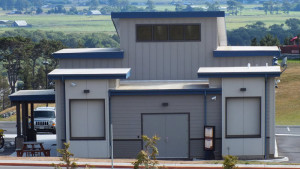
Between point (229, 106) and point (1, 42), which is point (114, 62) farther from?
point (1, 42)

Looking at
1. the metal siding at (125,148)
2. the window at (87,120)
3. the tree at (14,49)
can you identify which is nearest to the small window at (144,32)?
the window at (87,120)

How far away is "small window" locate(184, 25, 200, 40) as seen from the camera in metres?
32.3

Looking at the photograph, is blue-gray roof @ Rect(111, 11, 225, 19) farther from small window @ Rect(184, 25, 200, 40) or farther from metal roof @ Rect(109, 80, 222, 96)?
metal roof @ Rect(109, 80, 222, 96)

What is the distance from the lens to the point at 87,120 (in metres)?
27.5

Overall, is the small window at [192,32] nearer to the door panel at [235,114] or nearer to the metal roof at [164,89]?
the metal roof at [164,89]

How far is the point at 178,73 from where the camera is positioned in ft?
106

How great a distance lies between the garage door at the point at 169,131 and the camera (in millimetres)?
27969

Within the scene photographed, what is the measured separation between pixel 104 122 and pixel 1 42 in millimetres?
66494

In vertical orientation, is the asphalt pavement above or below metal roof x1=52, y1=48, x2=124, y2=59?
below

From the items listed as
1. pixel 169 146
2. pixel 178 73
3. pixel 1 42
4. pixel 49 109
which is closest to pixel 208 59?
pixel 178 73

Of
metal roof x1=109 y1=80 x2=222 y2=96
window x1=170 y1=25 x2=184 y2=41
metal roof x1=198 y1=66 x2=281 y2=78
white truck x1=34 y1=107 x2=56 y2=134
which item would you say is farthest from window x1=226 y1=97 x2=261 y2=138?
white truck x1=34 y1=107 x2=56 y2=134

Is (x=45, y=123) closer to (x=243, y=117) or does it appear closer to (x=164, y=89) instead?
(x=164, y=89)

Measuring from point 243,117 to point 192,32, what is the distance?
6554mm

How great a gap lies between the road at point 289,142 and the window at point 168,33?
6559 mm
